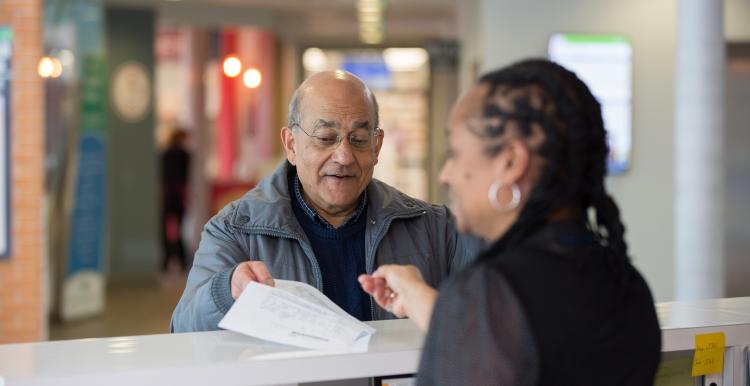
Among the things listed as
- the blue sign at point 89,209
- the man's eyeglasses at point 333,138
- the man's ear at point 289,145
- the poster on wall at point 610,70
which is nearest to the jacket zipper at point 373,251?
the man's eyeglasses at point 333,138

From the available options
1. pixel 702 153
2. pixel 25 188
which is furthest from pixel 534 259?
pixel 25 188

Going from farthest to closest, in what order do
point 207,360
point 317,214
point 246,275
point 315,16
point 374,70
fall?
point 374,70 → point 315,16 → point 317,214 → point 246,275 → point 207,360

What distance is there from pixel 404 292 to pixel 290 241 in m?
0.93

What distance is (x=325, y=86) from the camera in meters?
2.70

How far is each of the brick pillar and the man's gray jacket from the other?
4.37m

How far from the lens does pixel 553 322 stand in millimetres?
1325

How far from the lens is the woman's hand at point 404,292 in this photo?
66.3 inches

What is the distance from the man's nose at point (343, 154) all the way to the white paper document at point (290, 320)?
65cm

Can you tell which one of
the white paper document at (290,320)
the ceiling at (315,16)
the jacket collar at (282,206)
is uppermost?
the ceiling at (315,16)

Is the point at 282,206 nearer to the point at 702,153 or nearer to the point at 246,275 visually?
the point at 246,275

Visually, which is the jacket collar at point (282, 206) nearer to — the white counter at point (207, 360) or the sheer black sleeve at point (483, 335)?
the white counter at point (207, 360)

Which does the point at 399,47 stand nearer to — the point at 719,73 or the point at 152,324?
the point at 152,324

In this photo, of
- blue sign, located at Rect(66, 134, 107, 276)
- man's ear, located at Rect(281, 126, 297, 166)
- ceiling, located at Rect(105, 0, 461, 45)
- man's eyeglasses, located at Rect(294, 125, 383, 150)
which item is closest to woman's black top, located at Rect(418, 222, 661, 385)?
man's eyeglasses, located at Rect(294, 125, 383, 150)

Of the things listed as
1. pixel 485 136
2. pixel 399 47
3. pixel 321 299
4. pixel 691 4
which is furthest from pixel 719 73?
pixel 399 47
